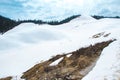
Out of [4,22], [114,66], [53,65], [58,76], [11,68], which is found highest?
[114,66]

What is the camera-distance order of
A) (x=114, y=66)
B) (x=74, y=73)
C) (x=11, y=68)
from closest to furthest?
(x=114, y=66), (x=74, y=73), (x=11, y=68)

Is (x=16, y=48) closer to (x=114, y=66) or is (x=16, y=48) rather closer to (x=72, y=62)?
(x=72, y=62)

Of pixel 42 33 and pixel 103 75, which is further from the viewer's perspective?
pixel 42 33

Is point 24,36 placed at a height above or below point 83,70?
below

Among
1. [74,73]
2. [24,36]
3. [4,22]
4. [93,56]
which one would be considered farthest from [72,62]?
[4,22]

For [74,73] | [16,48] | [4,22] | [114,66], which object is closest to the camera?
[114,66]

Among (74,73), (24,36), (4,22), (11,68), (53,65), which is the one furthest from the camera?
(4,22)

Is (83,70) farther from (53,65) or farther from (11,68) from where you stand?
(11,68)

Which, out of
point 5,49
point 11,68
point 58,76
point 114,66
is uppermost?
point 114,66

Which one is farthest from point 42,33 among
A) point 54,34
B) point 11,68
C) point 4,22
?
point 4,22
